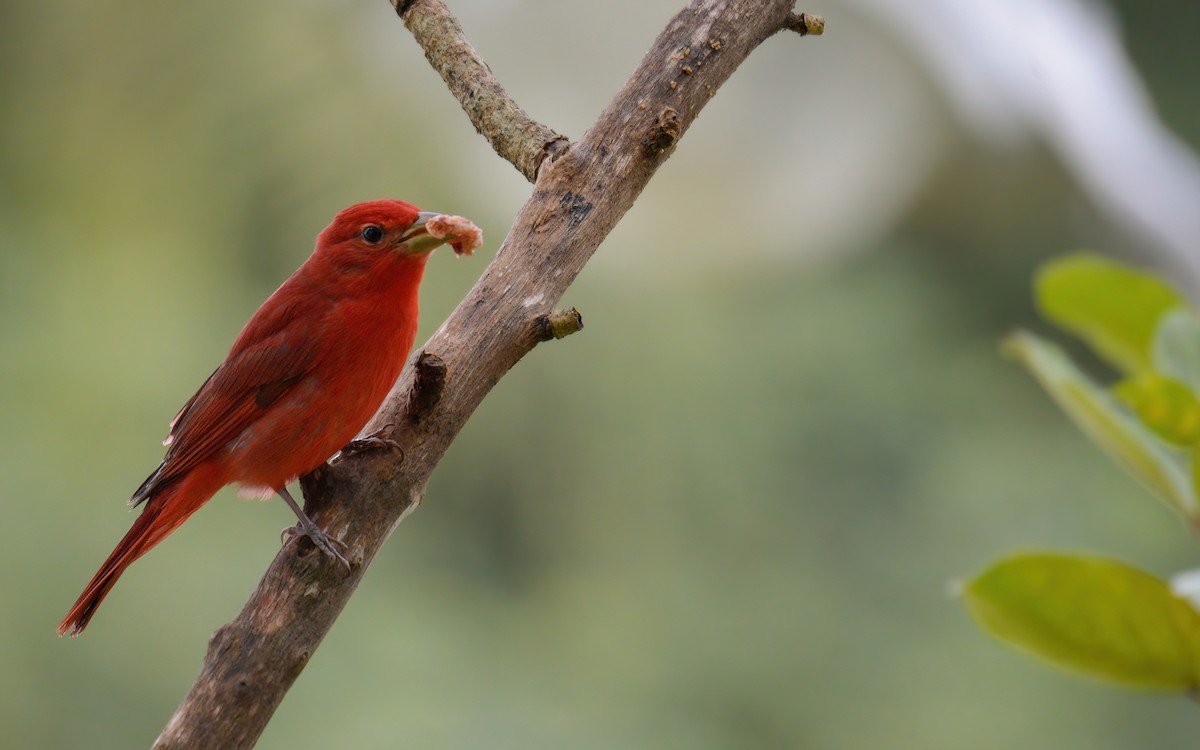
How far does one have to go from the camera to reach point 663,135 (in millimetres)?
2004

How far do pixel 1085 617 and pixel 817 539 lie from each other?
14.1 feet

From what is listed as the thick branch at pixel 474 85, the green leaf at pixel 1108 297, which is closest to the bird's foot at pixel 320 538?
the thick branch at pixel 474 85

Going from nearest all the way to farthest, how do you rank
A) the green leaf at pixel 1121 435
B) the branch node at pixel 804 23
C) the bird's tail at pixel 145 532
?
1. the green leaf at pixel 1121 435
2. the branch node at pixel 804 23
3. the bird's tail at pixel 145 532

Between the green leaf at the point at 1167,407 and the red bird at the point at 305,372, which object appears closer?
the green leaf at the point at 1167,407

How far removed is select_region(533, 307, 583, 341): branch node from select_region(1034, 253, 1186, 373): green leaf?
85 cm

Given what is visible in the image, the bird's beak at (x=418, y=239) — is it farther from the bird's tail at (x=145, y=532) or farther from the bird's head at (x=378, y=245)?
the bird's tail at (x=145, y=532)

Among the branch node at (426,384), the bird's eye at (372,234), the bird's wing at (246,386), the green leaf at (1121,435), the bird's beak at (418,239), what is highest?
the bird's eye at (372,234)

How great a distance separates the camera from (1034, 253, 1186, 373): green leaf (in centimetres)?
207

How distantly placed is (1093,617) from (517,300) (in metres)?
1.03

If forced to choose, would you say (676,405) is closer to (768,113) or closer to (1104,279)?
(768,113)

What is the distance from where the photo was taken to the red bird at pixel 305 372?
7.66 feet

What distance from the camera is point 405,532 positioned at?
604 cm

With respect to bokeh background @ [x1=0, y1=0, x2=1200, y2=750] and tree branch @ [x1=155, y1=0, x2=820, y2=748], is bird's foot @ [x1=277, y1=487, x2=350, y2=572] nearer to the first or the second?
tree branch @ [x1=155, y1=0, x2=820, y2=748]

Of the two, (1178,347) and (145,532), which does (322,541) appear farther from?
(1178,347)
